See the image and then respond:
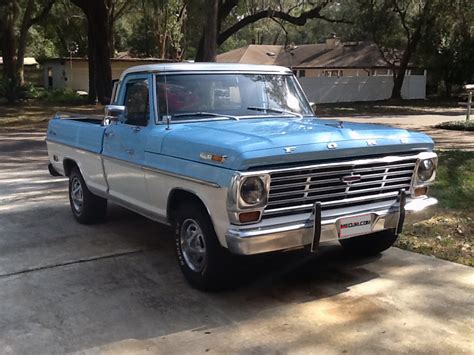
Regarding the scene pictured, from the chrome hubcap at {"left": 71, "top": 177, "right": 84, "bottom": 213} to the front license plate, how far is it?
377 centimetres

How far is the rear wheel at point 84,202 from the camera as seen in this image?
7109 millimetres

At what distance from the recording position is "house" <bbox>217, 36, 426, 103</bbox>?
126ft

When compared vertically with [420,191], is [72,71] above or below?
above

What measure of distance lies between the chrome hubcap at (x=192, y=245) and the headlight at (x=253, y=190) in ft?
2.32

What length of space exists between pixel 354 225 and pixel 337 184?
0.35m

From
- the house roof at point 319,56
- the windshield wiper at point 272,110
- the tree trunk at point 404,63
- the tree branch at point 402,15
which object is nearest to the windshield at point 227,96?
the windshield wiper at point 272,110

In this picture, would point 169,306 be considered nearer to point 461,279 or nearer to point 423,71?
point 461,279

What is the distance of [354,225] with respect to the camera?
4.65 m

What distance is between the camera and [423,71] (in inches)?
1730

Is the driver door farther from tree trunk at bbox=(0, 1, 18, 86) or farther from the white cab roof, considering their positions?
tree trunk at bbox=(0, 1, 18, 86)

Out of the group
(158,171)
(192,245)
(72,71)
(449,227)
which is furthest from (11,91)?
(192,245)

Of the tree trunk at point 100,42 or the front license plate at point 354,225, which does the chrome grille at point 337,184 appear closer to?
the front license plate at point 354,225

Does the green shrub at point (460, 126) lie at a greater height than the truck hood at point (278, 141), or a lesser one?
lesser

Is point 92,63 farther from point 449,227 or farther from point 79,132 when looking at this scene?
point 449,227
